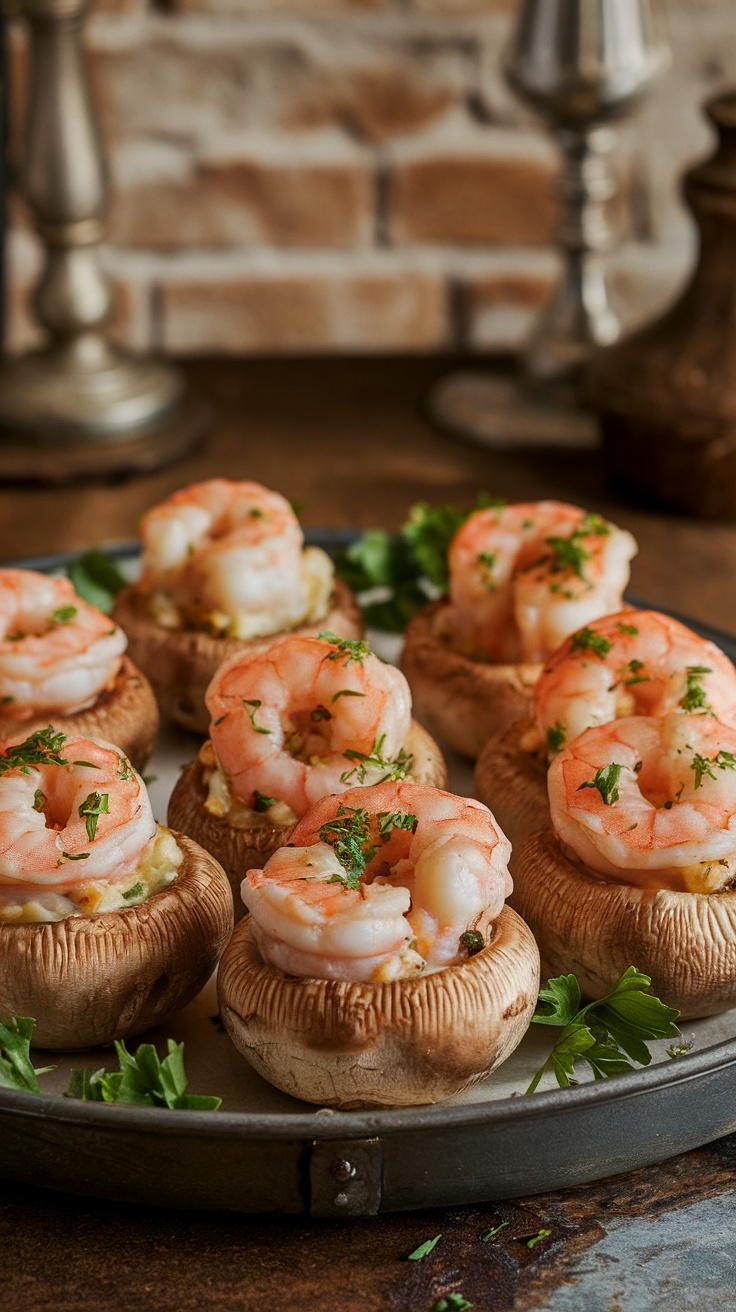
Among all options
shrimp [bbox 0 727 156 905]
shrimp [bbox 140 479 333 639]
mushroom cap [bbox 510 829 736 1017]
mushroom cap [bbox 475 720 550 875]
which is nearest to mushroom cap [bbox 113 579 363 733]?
shrimp [bbox 140 479 333 639]

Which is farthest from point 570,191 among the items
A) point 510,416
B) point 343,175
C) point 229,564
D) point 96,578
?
point 229,564

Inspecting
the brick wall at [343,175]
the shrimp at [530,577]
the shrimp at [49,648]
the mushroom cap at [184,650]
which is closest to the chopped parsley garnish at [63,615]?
the shrimp at [49,648]

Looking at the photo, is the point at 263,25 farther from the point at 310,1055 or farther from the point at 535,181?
the point at 310,1055

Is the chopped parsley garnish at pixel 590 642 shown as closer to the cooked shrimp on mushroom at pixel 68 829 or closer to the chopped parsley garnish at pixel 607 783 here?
the chopped parsley garnish at pixel 607 783

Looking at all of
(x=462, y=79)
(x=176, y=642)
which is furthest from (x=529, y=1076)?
(x=462, y=79)

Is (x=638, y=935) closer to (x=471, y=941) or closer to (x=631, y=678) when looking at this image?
(x=471, y=941)

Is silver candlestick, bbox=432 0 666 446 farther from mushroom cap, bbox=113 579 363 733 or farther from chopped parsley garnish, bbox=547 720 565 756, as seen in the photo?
chopped parsley garnish, bbox=547 720 565 756

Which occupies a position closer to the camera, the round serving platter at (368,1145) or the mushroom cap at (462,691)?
the round serving platter at (368,1145)
